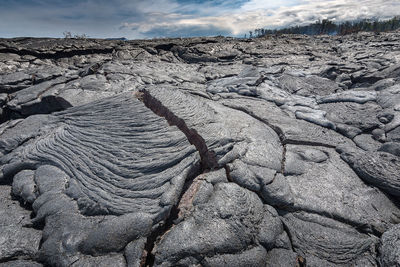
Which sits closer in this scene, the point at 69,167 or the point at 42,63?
the point at 69,167

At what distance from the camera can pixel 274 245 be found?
95.0 inches

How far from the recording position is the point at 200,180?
9.21 ft

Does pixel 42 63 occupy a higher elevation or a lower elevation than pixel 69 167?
Result: higher

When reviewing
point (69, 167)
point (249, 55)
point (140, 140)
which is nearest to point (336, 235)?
point (140, 140)

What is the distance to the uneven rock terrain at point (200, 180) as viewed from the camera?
90.4 inches

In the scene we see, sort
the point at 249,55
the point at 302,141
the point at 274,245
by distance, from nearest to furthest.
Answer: the point at 274,245, the point at 302,141, the point at 249,55

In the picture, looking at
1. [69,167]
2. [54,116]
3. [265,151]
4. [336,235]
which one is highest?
[54,116]

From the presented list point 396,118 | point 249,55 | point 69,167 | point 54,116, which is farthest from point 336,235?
point 249,55

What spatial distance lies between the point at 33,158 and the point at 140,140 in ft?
5.57

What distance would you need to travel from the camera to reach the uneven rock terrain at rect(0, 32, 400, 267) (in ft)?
7.53

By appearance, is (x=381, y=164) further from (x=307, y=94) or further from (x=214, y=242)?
(x=307, y=94)

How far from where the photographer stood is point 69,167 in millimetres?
3191

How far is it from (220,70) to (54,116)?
5424 millimetres

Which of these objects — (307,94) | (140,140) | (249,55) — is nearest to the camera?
(140,140)
